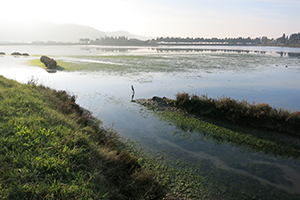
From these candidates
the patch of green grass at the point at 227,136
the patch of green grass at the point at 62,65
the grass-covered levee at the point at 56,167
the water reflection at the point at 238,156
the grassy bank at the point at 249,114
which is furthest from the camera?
the patch of green grass at the point at 62,65

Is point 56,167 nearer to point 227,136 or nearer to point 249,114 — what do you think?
point 227,136

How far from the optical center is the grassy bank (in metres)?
9.66

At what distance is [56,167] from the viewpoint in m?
4.45

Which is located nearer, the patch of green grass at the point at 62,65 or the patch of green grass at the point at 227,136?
the patch of green grass at the point at 227,136

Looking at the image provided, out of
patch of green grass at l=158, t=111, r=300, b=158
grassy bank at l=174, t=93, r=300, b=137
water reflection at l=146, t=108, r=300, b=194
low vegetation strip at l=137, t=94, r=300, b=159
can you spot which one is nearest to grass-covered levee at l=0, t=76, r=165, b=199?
water reflection at l=146, t=108, r=300, b=194

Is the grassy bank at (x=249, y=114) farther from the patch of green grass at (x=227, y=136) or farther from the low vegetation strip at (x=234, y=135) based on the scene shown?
the patch of green grass at (x=227, y=136)

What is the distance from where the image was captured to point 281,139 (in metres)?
9.07

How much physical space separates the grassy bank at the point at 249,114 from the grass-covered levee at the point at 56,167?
7.29 metres

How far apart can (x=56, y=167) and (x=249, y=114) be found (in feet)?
33.3

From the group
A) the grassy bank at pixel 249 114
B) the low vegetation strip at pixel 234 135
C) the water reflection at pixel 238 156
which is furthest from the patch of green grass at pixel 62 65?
the water reflection at pixel 238 156

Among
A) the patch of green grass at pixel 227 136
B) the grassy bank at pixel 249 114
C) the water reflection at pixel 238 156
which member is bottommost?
the water reflection at pixel 238 156

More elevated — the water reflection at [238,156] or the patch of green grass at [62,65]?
the patch of green grass at [62,65]

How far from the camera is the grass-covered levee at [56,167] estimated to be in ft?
12.8

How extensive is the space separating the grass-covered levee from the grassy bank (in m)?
7.29
